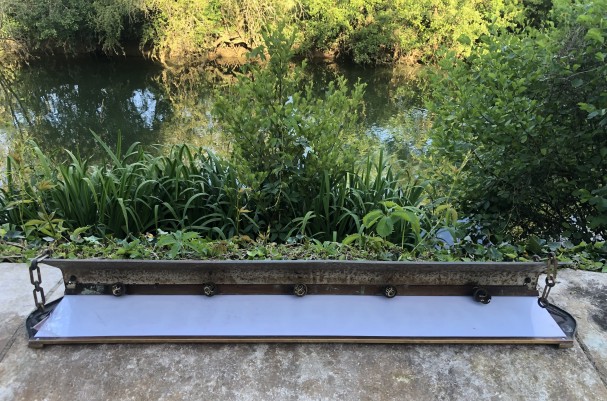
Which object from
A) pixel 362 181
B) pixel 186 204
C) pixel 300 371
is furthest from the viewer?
pixel 362 181

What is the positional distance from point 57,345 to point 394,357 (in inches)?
49.4

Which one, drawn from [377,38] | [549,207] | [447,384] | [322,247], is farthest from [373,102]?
[447,384]

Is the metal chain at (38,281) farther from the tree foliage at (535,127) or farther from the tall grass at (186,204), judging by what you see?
the tree foliage at (535,127)

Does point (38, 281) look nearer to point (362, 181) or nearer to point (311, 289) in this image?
point (311, 289)

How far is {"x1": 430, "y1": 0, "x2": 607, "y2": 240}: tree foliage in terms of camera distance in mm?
2430

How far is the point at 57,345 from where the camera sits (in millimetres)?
1733

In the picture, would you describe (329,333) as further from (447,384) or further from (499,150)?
(499,150)

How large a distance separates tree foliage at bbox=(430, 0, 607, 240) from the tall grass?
0.58m

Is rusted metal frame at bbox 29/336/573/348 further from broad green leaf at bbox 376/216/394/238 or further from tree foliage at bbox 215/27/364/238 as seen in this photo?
tree foliage at bbox 215/27/364/238

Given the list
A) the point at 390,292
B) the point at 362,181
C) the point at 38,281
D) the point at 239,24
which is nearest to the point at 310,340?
the point at 390,292

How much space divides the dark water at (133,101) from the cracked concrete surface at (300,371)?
4769 millimetres

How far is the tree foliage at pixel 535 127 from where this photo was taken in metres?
2.43

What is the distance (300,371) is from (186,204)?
161 cm

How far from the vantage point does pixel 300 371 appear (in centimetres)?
165
